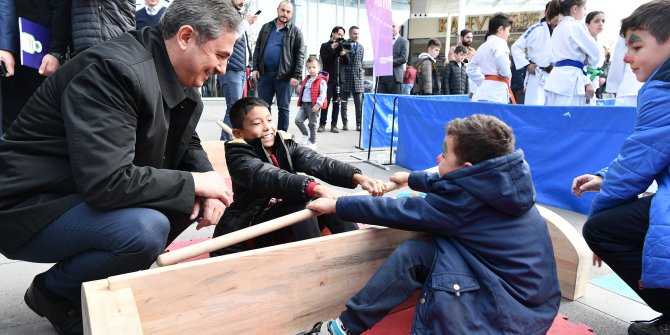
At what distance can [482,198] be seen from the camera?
5.31 ft

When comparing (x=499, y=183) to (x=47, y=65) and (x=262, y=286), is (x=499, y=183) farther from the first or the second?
(x=47, y=65)

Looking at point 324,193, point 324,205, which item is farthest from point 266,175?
point 324,205

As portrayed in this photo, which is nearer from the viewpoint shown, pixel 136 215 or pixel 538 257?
pixel 136 215

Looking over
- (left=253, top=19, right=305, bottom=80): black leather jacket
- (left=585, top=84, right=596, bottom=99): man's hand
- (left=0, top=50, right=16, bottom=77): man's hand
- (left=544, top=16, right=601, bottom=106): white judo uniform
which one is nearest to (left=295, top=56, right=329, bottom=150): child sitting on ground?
(left=253, top=19, right=305, bottom=80): black leather jacket

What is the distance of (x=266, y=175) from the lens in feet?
6.98

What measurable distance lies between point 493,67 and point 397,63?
12.3 ft

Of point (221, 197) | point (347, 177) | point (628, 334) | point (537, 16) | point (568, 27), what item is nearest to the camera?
point (221, 197)

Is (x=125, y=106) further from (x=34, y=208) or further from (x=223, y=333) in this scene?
(x=223, y=333)

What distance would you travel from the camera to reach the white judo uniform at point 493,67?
201 inches

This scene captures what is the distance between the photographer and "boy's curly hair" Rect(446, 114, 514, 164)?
171 centimetres

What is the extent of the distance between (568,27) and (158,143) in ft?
13.4

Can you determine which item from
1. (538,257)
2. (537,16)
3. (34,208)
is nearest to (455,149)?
(538,257)

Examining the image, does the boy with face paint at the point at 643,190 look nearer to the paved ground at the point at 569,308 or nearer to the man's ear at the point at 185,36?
the paved ground at the point at 569,308

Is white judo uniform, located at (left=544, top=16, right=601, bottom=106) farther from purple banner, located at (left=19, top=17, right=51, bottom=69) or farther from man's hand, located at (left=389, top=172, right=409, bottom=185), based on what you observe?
purple banner, located at (left=19, top=17, right=51, bottom=69)
